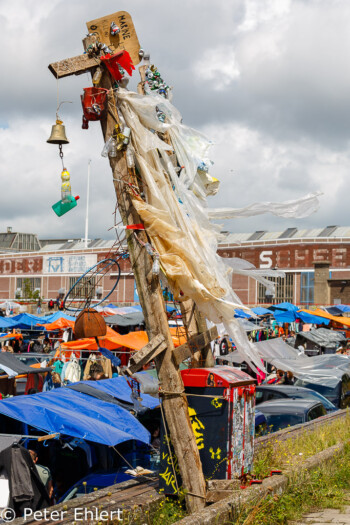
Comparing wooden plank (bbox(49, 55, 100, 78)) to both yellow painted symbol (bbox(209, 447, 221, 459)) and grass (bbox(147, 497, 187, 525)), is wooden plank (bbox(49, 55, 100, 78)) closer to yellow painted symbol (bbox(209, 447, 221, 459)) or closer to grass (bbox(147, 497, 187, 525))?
yellow painted symbol (bbox(209, 447, 221, 459))

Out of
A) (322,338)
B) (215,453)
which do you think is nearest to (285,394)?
(215,453)

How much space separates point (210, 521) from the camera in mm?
6180

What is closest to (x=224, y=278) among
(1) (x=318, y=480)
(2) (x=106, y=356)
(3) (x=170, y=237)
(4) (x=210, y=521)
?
(3) (x=170, y=237)

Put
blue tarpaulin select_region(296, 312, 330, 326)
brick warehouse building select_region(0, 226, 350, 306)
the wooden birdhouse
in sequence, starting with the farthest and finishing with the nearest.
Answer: brick warehouse building select_region(0, 226, 350, 306)
blue tarpaulin select_region(296, 312, 330, 326)
the wooden birdhouse

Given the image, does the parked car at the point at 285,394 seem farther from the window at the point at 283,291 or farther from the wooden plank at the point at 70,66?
the window at the point at 283,291

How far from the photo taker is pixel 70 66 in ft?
21.9

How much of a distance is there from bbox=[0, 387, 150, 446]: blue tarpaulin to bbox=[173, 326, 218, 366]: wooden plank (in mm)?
3043

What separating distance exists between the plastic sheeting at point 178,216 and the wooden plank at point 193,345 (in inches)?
7.9

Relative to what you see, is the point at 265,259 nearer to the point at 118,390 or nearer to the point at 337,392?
the point at 337,392

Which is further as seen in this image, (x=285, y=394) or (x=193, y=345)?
(x=285, y=394)

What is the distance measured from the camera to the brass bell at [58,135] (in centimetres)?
701

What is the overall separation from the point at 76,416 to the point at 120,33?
18.7 ft

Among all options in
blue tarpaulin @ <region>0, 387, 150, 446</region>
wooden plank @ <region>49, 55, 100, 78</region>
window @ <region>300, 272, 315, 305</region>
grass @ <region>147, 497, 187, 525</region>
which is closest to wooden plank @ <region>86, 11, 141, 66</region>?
wooden plank @ <region>49, 55, 100, 78</region>

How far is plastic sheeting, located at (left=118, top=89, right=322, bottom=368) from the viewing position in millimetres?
6691
